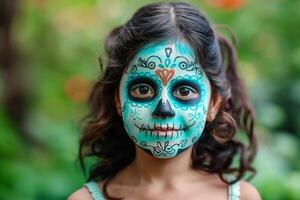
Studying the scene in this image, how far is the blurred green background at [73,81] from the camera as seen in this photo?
13.8 feet

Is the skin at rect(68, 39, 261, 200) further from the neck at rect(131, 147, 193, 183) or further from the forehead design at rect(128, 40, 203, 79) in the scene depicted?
the forehead design at rect(128, 40, 203, 79)

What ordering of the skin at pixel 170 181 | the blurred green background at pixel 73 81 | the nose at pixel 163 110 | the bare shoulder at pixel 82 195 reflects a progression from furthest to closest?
the blurred green background at pixel 73 81 → the bare shoulder at pixel 82 195 → the skin at pixel 170 181 → the nose at pixel 163 110

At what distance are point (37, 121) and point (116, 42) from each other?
244 centimetres

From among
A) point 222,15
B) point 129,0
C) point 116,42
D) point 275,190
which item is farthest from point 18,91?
point 116,42

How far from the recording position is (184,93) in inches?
104

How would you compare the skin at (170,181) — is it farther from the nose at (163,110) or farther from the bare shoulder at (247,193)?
the nose at (163,110)

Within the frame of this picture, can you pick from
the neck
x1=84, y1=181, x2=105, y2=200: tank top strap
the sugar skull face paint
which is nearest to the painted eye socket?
the sugar skull face paint

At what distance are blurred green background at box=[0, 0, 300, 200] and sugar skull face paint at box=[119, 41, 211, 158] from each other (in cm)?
139

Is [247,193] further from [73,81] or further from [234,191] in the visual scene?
[73,81]

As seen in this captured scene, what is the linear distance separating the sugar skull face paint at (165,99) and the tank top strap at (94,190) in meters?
0.30

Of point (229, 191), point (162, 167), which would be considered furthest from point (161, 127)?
point (229, 191)

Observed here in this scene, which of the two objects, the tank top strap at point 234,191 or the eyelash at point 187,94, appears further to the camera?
the tank top strap at point 234,191

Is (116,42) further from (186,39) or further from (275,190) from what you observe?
(275,190)

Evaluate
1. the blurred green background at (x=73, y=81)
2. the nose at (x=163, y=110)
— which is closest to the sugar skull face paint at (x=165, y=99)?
the nose at (x=163, y=110)
